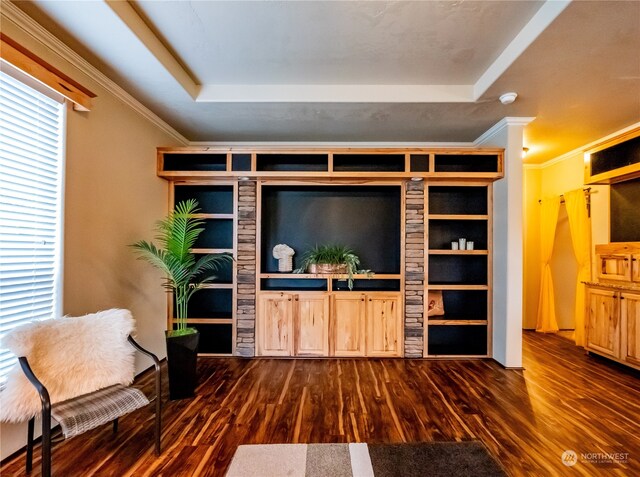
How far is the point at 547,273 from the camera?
4.57 m

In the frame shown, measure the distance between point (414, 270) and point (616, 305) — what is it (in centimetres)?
225

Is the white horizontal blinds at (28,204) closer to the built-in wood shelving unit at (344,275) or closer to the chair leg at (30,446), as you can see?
the chair leg at (30,446)

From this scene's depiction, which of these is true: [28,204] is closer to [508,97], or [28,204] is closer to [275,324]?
[275,324]

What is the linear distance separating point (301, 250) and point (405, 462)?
8.63 feet

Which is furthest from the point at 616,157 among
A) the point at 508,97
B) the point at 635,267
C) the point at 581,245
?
the point at 508,97

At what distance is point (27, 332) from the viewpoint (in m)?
1.62

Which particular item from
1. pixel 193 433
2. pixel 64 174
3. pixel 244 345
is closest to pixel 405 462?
pixel 193 433

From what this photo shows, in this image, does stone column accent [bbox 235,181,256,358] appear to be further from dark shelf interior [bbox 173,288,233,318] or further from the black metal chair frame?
the black metal chair frame

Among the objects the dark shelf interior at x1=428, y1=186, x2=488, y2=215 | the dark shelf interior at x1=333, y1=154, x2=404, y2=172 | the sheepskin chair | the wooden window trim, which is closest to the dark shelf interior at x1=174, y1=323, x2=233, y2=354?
the sheepskin chair

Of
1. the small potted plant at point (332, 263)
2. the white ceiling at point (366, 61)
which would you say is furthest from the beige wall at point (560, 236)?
the small potted plant at point (332, 263)

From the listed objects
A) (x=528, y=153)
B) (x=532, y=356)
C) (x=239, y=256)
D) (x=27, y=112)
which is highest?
(x=528, y=153)

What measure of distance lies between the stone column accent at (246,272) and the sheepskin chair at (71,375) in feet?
5.04

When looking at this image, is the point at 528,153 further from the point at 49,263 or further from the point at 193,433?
the point at 49,263

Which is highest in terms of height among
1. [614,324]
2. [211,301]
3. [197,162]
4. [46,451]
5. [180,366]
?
[197,162]
